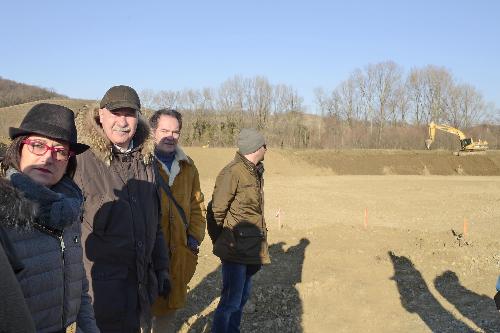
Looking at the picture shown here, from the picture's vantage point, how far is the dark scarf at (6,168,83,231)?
1742 mm

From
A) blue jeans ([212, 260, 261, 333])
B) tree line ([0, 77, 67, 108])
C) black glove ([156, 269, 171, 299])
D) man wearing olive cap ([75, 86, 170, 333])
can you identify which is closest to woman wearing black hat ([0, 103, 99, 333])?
man wearing olive cap ([75, 86, 170, 333])

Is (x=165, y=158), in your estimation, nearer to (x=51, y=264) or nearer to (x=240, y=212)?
(x=240, y=212)

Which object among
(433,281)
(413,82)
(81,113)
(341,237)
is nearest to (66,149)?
(81,113)

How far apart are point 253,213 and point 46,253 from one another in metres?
3.04

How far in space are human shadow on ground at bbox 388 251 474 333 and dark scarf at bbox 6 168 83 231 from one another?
4.92 metres

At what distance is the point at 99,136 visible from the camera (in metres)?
3.05

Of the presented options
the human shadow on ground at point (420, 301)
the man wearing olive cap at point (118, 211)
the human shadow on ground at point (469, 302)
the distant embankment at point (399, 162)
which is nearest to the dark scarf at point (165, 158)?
the man wearing olive cap at point (118, 211)

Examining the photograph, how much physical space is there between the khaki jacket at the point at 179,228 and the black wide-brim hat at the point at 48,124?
1.69m

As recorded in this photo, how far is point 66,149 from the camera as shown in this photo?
2.18 m

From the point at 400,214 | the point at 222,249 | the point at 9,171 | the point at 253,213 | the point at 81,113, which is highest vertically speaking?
the point at 81,113

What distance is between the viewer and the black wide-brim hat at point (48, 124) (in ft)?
6.77

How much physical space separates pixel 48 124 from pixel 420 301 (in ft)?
19.4

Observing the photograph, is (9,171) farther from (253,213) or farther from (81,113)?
(253,213)

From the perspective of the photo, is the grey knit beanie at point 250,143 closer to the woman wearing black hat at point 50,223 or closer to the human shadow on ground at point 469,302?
the woman wearing black hat at point 50,223
